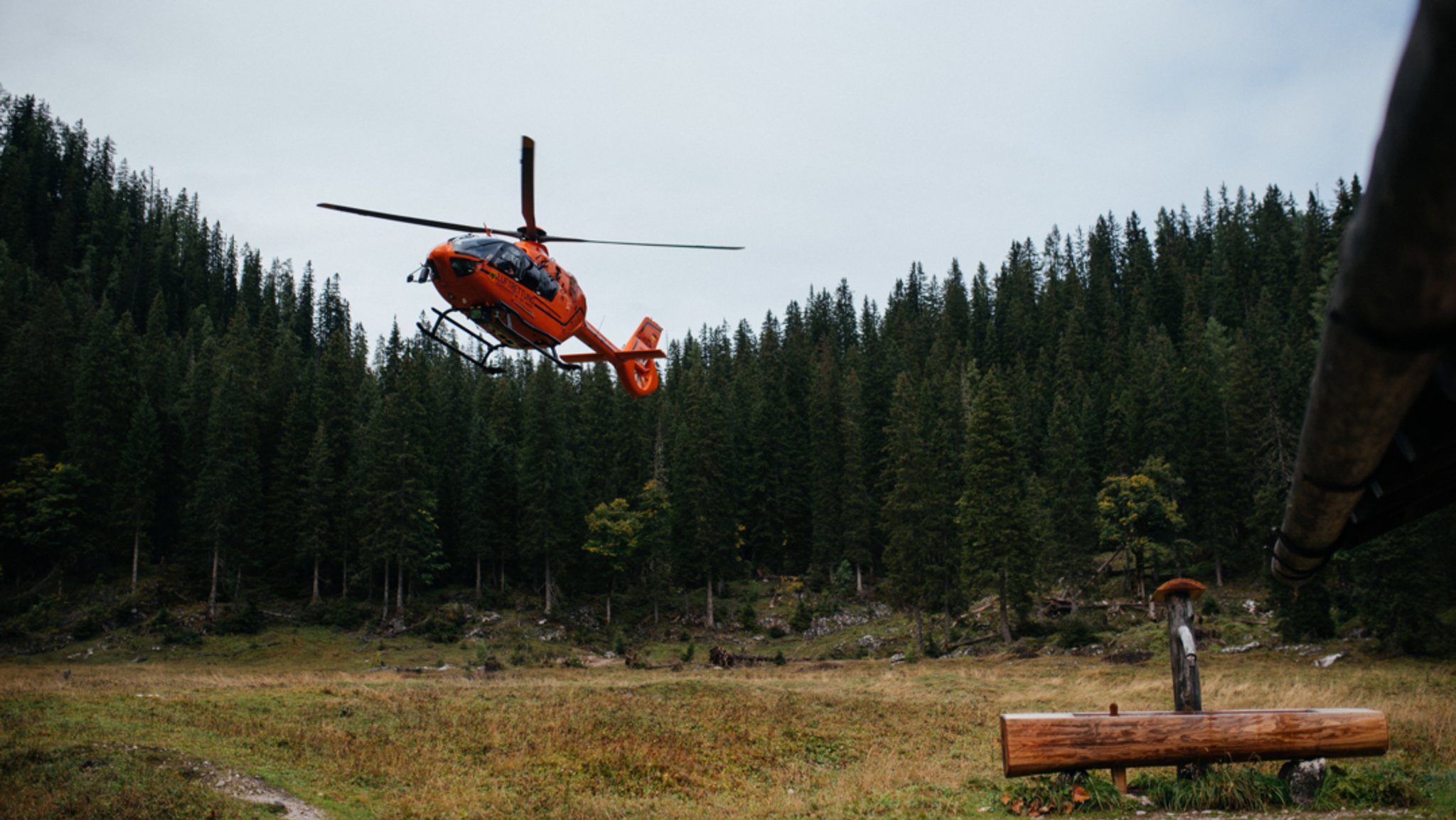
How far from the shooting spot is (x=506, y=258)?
14820mm

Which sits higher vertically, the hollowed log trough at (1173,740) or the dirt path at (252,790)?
the hollowed log trough at (1173,740)

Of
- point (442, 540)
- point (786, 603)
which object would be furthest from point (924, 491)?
point (442, 540)

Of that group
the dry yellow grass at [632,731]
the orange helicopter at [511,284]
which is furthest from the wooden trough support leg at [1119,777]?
the orange helicopter at [511,284]

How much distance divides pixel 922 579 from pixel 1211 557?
2128 cm

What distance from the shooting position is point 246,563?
2023 inches

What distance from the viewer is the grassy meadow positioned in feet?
35.9

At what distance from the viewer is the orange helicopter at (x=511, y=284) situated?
47.3 feet

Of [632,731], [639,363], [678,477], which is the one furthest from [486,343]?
[678,477]

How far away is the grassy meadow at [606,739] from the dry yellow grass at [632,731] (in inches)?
2.5

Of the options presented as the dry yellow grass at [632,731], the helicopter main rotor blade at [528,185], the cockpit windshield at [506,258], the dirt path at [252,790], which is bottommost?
the dry yellow grass at [632,731]

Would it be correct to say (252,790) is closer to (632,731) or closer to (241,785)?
(241,785)

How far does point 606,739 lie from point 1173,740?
10237 mm

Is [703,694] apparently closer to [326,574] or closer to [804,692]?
[804,692]

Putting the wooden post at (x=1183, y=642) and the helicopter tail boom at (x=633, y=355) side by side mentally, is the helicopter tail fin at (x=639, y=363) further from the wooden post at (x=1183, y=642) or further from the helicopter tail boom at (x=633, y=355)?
the wooden post at (x=1183, y=642)
